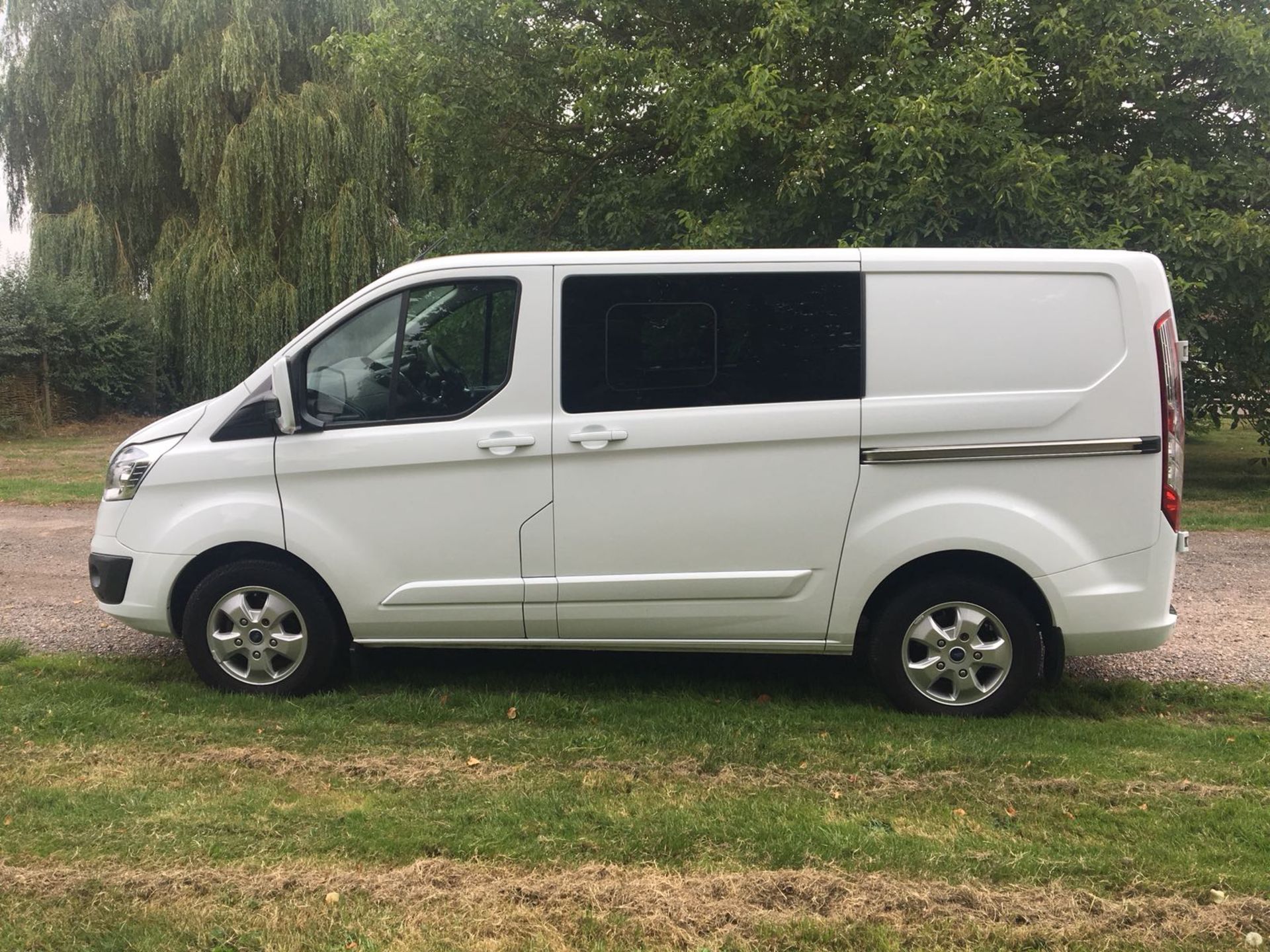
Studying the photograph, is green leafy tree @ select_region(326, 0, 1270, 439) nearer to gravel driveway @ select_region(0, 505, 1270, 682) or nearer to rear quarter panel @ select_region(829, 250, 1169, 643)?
gravel driveway @ select_region(0, 505, 1270, 682)

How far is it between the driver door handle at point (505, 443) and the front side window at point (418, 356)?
20 cm

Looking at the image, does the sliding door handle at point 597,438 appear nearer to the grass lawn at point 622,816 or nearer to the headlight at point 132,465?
the grass lawn at point 622,816

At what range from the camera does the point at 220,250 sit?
18359 millimetres

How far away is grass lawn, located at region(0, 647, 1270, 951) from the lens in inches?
113

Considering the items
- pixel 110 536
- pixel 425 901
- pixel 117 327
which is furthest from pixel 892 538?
pixel 117 327

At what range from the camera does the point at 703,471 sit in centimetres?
445

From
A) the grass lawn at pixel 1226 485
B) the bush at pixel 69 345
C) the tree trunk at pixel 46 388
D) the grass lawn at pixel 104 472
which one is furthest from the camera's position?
the tree trunk at pixel 46 388

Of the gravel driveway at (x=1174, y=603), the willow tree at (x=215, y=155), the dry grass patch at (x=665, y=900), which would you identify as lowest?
the dry grass patch at (x=665, y=900)

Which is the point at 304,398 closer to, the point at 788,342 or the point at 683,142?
the point at 788,342

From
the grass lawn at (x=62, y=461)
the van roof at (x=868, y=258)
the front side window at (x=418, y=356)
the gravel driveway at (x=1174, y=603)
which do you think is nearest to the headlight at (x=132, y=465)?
the front side window at (x=418, y=356)

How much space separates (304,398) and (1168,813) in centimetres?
397

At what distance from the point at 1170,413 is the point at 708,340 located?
2020mm

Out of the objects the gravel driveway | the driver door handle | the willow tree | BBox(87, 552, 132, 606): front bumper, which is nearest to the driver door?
the driver door handle

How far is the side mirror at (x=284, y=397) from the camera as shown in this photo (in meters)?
4.58
